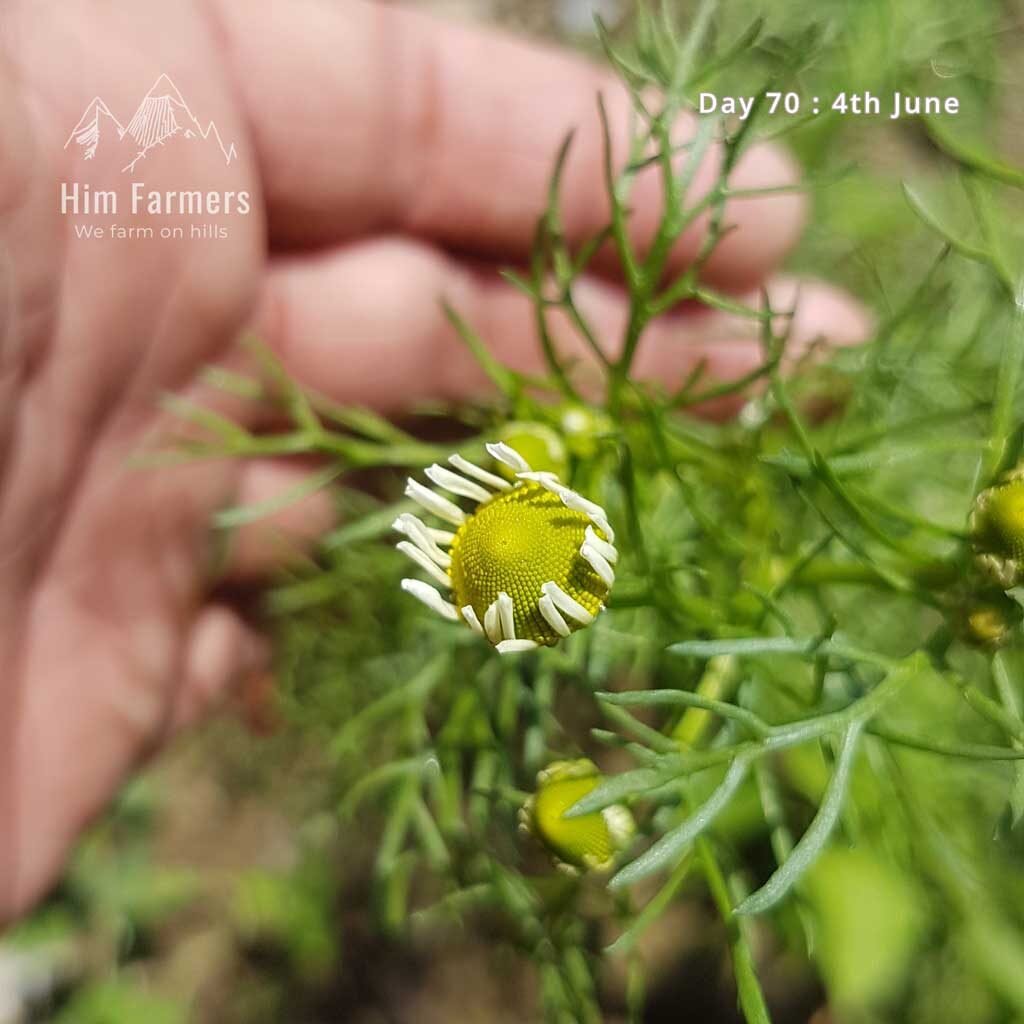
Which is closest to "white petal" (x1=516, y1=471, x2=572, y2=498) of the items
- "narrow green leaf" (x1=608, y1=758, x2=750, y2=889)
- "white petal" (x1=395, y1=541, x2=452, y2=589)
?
"white petal" (x1=395, y1=541, x2=452, y2=589)

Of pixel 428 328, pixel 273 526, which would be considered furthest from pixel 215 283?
pixel 273 526

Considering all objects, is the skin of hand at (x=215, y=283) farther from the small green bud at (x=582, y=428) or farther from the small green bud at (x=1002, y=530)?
the small green bud at (x=1002, y=530)

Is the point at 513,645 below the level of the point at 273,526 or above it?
above

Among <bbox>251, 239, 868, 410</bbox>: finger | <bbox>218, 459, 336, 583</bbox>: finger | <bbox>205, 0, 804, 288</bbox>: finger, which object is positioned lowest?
<bbox>218, 459, 336, 583</bbox>: finger

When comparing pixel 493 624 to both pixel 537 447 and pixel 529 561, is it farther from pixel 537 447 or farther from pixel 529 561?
pixel 537 447

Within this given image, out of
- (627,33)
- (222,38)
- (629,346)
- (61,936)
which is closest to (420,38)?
(222,38)

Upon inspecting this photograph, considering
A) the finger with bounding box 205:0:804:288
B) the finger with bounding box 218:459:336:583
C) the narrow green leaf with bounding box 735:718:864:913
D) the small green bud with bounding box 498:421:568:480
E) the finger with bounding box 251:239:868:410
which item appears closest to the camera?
the narrow green leaf with bounding box 735:718:864:913

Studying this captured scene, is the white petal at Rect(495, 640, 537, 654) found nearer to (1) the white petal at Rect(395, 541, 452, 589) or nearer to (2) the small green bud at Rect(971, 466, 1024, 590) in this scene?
(1) the white petal at Rect(395, 541, 452, 589)

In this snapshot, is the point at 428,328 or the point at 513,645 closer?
the point at 513,645
